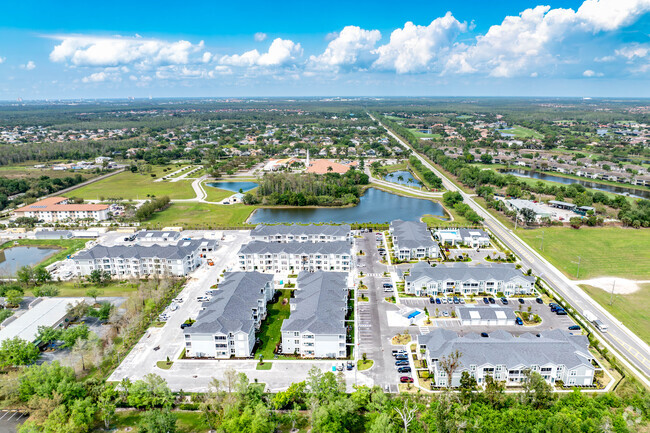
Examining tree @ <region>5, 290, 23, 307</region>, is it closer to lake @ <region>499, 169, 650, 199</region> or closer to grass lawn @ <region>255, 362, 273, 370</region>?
grass lawn @ <region>255, 362, 273, 370</region>

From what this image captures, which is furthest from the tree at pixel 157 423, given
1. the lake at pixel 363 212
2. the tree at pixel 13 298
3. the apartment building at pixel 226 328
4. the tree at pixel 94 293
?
the lake at pixel 363 212

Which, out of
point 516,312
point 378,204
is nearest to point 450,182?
point 378,204

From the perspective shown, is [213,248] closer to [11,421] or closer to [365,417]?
[11,421]

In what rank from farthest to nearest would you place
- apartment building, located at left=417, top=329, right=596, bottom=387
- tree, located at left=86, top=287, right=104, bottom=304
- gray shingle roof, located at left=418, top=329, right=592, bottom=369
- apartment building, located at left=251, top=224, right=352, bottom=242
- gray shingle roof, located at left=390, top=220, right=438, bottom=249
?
apartment building, located at left=251, top=224, right=352, bottom=242, gray shingle roof, located at left=390, top=220, right=438, bottom=249, tree, located at left=86, top=287, right=104, bottom=304, gray shingle roof, located at left=418, top=329, right=592, bottom=369, apartment building, located at left=417, top=329, right=596, bottom=387

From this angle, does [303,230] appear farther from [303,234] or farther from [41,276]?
[41,276]

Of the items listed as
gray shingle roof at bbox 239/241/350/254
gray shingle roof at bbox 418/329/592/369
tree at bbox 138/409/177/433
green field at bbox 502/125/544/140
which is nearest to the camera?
tree at bbox 138/409/177/433

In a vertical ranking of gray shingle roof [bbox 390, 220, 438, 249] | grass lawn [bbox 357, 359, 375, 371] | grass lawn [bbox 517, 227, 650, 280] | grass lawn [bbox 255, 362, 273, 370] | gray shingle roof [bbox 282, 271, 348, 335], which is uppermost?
gray shingle roof [bbox 390, 220, 438, 249]

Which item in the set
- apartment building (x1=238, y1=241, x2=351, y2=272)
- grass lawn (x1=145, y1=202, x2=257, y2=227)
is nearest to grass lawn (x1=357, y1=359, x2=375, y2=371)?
apartment building (x1=238, y1=241, x2=351, y2=272)

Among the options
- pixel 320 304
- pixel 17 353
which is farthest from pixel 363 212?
pixel 17 353
